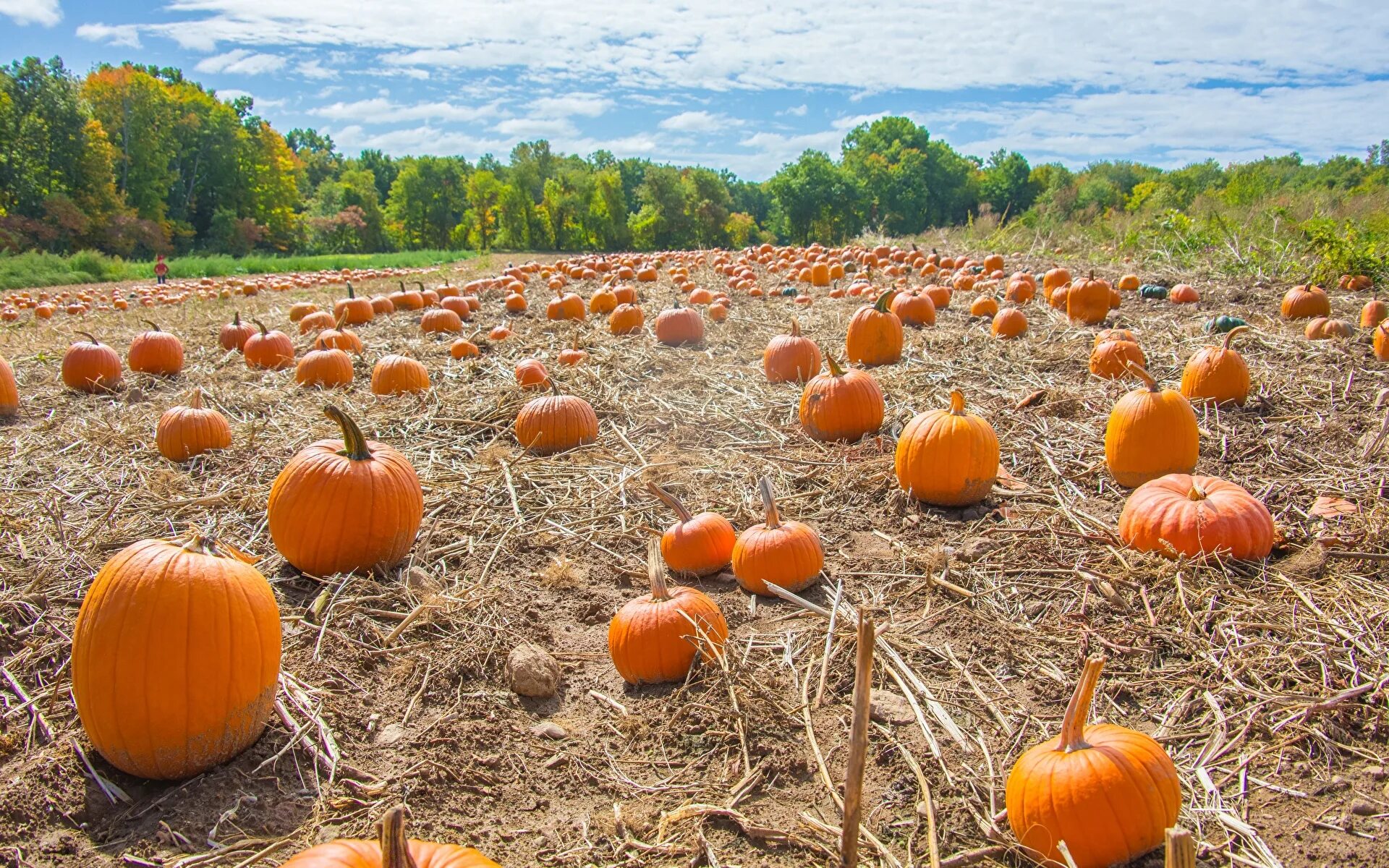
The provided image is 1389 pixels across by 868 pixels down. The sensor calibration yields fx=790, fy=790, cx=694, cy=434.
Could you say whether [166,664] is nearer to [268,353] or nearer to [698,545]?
[698,545]

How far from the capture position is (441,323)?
35.2 ft

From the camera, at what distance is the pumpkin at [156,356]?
8188mm

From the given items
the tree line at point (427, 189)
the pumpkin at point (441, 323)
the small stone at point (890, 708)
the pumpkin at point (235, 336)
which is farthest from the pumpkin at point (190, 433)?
the tree line at point (427, 189)

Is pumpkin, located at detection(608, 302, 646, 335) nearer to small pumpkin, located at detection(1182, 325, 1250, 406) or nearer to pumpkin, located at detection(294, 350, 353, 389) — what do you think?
pumpkin, located at detection(294, 350, 353, 389)

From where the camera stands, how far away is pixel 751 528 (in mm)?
3717

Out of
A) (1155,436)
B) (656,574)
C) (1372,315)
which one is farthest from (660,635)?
(1372,315)

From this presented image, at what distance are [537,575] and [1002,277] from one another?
→ 11.9 meters

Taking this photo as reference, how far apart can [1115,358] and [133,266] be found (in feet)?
117

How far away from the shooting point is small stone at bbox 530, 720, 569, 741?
8.93ft

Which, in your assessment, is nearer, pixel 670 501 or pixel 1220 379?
pixel 670 501

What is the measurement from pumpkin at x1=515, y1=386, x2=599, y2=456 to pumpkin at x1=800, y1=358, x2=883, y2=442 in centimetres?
160

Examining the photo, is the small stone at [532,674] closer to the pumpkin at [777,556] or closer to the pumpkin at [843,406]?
the pumpkin at [777,556]

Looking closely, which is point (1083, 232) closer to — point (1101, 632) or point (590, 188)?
point (1101, 632)

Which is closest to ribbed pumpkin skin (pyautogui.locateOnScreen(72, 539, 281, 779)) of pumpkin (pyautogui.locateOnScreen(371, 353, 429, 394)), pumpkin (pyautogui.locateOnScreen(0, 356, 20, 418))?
pumpkin (pyautogui.locateOnScreen(371, 353, 429, 394))
